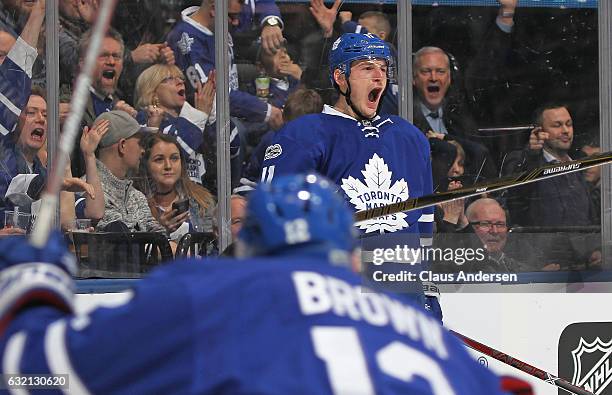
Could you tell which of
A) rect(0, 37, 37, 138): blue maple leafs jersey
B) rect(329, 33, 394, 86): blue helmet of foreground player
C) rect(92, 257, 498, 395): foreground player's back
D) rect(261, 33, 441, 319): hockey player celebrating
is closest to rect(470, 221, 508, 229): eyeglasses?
rect(261, 33, 441, 319): hockey player celebrating

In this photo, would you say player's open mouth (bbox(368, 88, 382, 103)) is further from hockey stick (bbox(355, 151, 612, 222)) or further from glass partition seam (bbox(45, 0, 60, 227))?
glass partition seam (bbox(45, 0, 60, 227))

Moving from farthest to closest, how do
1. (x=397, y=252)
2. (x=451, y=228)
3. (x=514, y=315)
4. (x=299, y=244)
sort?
(x=451, y=228), (x=514, y=315), (x=397, y=252), (x=299, y=244)

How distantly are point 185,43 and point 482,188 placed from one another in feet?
5.31

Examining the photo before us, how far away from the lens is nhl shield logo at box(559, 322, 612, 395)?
5.22 meters

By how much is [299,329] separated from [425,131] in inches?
162

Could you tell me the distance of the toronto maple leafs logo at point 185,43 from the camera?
5582 mm

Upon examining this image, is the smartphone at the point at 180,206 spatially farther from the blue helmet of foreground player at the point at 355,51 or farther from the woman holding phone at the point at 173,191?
the blue helmet of foreground player at the point at 355,51

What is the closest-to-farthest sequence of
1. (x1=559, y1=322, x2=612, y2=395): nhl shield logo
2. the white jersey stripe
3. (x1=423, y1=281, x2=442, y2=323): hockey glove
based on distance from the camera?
1. the white jersey stripe
2. (x1=423, y1=281, x2=442, y2=323): hockey glove
3. (x1=559, y1=322, x2=612, y2=395): nhl shield logo

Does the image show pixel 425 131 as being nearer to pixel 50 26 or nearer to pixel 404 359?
pixel 50 26

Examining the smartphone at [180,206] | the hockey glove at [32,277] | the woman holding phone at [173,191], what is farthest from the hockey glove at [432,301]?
the hockey glove at [32,277]

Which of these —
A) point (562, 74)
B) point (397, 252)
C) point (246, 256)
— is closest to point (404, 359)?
point (246, 256)

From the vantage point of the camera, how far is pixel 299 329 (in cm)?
175

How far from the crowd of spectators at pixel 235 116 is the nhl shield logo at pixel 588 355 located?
388 mm

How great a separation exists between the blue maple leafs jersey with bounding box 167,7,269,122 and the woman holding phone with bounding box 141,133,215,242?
30 centimetres
